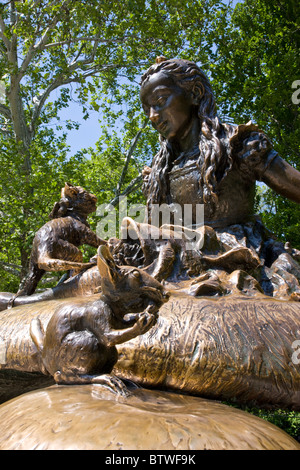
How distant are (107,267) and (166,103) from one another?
245cm

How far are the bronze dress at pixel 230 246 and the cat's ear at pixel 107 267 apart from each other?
73 cm

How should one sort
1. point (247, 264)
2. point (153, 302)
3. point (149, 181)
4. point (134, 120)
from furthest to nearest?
1. point (134, 120)
2. point (149, 181)
3. point (247, 264)
4. point (153, 302)

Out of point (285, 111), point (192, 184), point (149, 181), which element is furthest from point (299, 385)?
point (285, 111)

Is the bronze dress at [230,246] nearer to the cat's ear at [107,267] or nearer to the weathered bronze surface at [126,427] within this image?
the cat's ear at [107,267]

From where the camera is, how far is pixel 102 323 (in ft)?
7.00

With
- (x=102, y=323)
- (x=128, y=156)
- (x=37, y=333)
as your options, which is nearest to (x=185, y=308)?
(x=102, y=323)

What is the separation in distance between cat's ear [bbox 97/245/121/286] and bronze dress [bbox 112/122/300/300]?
0.73 m

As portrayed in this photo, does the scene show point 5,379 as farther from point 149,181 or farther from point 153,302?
point 149,181

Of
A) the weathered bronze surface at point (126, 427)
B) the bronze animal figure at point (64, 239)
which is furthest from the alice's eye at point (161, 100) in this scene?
the weathered bronze surface at point (126, 427)

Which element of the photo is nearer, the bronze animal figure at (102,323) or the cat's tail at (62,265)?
the bronze animal figure at (102,323)

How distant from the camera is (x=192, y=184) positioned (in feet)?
13.3

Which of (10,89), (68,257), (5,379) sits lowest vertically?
(5,379)

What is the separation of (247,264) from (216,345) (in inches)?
44.7

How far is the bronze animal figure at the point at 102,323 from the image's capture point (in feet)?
6.87
